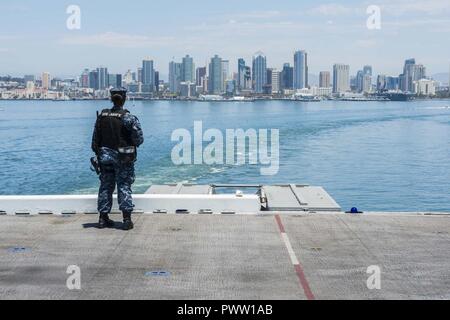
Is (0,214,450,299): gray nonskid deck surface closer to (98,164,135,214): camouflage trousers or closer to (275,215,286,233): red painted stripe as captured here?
(275,215,286,233): red painted stripe

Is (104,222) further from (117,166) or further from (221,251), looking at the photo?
(221,251)

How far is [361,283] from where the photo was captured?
692 cm

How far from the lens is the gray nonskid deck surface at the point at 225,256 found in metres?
6.68

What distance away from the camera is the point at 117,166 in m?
9.88

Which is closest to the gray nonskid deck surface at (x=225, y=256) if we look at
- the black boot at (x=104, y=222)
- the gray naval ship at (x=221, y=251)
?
the gray naval ship at (x=221, y=251)

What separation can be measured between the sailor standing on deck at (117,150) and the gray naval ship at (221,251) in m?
0.36

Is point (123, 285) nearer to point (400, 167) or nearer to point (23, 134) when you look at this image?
point (400, 167)

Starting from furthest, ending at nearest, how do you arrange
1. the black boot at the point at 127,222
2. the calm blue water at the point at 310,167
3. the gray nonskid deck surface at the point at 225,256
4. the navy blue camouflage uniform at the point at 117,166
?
the calm blue water at the point at 310,167
the navy blue camouflage uniform at the point at 117,166
the black boot at the point at 127,222
the gray nonskid deck surface at the point at 225,256

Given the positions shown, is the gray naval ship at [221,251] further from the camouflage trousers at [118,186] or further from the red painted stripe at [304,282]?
the camouflage trousers at [118,186]

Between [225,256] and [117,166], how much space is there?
260 centimetres

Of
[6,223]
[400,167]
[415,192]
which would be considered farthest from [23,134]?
[6,223]

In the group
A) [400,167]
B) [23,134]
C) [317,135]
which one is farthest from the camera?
[23,134]

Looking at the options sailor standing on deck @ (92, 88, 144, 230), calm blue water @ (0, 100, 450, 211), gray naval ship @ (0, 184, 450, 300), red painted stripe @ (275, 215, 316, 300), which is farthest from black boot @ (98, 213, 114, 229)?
calm blue water @ (0, 100, 450, 211)
